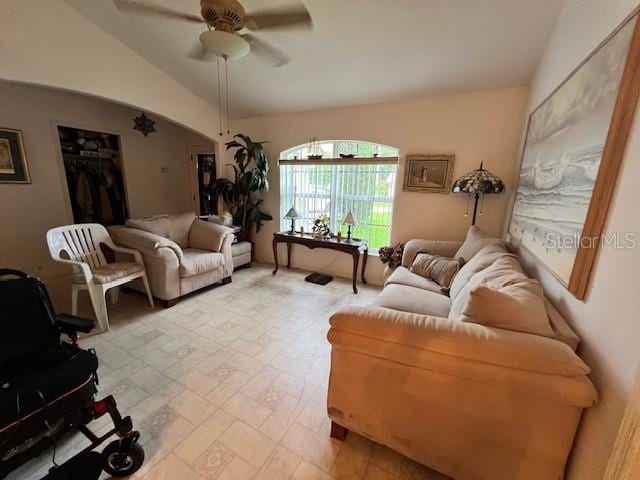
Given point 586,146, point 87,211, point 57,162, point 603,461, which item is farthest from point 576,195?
point 87,211

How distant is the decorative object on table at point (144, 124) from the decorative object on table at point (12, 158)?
4.42ft

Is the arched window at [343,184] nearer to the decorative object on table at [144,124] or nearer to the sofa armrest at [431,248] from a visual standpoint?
the sofa armrest at [431,248]

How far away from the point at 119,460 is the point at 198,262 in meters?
1.98

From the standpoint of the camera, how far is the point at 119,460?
1184 millimetres

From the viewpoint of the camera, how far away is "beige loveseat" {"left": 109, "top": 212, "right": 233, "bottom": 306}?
2684 millimetres

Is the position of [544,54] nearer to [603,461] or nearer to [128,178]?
[603,461]

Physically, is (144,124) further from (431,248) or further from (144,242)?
(431,248)

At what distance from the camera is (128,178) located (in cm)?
439

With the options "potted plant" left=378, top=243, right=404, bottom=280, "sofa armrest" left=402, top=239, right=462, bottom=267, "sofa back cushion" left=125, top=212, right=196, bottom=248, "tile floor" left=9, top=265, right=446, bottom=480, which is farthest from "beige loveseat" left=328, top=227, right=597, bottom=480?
"sofa back cushion" left=125, top=212, right=196, bottom=248

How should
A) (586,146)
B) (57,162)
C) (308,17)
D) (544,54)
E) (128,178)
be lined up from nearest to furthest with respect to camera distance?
(586,146) < (308,17) < (544,54) < (57,162) < (128,178)

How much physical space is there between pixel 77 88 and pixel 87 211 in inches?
91.0

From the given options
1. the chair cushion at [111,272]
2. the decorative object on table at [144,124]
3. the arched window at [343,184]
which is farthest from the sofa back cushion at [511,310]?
the decorative object on table at [144,124]

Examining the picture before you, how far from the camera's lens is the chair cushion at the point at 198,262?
282cm

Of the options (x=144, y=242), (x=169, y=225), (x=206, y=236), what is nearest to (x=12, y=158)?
(x=169, y=225)
